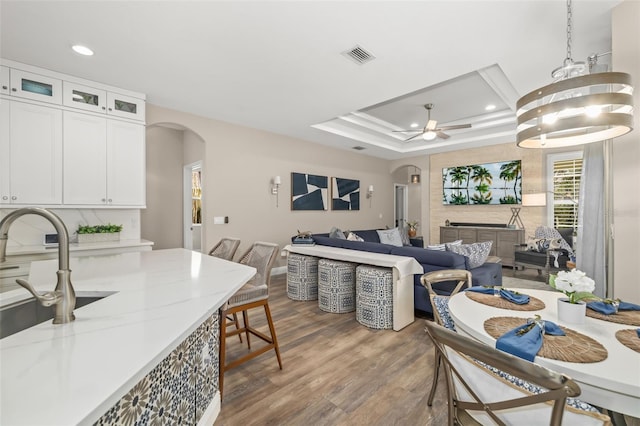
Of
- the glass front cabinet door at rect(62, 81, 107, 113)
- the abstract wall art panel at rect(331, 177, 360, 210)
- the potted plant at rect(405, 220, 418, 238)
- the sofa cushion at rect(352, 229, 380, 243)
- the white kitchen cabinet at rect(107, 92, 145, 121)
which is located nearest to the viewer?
the glass front cabinet door at rect(62, 81, 107, 113)

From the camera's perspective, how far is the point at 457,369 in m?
1.06

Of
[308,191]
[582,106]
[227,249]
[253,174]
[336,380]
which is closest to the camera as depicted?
[582,106]

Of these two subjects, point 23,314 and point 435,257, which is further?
point 435,257

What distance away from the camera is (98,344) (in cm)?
79

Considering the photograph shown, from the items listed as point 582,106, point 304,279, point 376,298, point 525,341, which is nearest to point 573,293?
point 525,341

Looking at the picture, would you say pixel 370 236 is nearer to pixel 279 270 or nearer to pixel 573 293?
pixel 279 270

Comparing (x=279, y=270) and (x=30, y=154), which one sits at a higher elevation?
(x=30, y=154)

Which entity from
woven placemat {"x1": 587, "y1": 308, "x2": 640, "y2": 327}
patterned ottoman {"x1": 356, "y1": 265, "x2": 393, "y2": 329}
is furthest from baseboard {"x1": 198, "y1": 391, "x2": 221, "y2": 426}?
woven placemat {"x1": 587, "y1": 308, "x2": 640, "y2": 327}

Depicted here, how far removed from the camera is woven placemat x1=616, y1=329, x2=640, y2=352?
1097mm

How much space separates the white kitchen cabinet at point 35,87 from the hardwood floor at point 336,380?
3.30 meters

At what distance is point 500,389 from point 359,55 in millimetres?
2779

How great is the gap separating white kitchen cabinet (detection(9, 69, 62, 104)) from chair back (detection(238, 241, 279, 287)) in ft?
9.45

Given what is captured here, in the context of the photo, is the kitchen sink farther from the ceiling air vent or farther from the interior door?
the interior door

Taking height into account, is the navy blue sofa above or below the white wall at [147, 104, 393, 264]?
below
